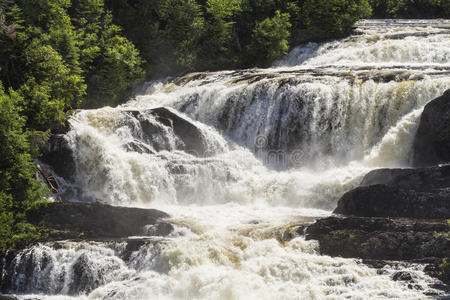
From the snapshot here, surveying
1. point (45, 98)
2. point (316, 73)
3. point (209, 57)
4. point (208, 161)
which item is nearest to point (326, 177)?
point (208, 161)

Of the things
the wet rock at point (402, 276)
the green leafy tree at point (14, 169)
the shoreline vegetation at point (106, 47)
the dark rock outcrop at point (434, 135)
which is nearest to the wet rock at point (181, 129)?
the shoreline vegetation at point (106, 47)

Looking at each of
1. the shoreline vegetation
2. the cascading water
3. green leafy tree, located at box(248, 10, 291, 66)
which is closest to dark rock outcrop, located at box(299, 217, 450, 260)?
the cascading water

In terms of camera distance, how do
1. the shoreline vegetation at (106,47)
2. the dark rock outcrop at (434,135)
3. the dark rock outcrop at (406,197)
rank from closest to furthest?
the dark rock outcrop at (406,197), the shoreline vegetation at (106,47), the dark rock outcrop at (434,135)

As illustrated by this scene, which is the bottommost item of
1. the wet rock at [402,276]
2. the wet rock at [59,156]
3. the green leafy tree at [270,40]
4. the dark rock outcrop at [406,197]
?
the wet rock at [402,276]

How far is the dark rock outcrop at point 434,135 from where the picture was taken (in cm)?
2192

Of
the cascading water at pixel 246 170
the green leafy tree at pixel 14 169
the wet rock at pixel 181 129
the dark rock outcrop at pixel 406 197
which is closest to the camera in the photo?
the cascading water at pixel 246 170

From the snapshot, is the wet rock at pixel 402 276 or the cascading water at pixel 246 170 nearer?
the wet rock at pixel 402 276

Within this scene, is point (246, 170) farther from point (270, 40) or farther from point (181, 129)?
point (270, 40)

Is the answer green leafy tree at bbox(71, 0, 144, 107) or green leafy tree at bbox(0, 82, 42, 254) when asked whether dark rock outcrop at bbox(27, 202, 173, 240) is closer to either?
green leafy tree at bbox(0, 82, 42, 254)

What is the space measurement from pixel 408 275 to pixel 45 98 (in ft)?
53.0

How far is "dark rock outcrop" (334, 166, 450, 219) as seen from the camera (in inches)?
707

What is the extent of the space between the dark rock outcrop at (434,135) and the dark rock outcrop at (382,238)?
20.1ft

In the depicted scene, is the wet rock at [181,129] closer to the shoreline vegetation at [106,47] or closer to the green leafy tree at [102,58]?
the shoreline vegetation at [106,47]

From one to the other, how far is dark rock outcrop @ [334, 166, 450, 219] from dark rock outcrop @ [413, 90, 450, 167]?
2925mm
